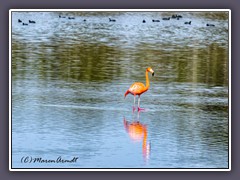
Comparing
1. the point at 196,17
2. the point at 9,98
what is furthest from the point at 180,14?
the point at 9,98

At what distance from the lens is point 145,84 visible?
14078 millimetres

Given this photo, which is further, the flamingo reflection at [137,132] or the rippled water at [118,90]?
the flamingo reflection at [137,132]

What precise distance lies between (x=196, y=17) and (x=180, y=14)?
0.53m

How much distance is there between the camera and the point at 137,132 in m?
12.6

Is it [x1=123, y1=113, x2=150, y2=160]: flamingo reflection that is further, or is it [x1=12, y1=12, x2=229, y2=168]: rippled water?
[x1=123, y1=113, x2=150, y2=160]: flamingo reflection

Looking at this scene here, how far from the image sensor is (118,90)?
13.7 meters

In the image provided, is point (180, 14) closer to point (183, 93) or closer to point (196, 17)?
point (196, 17)

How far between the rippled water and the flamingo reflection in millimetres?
14

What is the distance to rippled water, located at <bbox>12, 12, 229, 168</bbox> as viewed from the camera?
11.9m

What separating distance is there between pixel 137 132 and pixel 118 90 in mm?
1214

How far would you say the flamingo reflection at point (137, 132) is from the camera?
12.2 meters

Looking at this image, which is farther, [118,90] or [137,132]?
[118,90]

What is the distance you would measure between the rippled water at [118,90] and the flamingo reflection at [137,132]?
0.05 feet

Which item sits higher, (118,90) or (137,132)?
(118,90)
